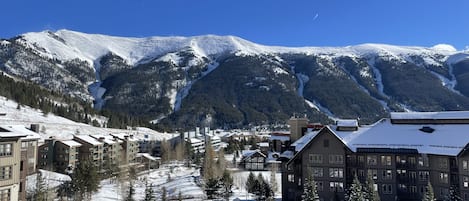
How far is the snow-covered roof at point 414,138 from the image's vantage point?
183 ft

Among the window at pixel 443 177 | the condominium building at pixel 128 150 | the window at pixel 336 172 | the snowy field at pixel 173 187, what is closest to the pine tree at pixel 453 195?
the window at pixel 443 177

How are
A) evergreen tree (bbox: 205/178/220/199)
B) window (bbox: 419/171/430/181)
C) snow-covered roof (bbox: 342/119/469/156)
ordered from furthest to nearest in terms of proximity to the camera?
evergreen tree (bbox: 205/178/220/199) < window (bbox: 419/171/430/181) < snow-covered roof (bbox: 342/119/469/156)

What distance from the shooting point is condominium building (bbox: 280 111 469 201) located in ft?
182

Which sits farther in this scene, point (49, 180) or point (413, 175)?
point (49, 180)

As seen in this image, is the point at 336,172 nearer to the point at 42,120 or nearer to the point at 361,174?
the point at 361,174

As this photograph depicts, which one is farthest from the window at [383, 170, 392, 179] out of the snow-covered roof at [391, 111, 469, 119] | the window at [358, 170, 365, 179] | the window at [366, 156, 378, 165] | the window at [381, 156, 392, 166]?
the snow-covered roof at [391, 111, 469, 119]

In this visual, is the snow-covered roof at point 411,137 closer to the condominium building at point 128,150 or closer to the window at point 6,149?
the window at point 6,149

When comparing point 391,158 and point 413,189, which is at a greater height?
point 391,158

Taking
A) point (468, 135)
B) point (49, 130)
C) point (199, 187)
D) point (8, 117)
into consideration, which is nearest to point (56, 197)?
point (199, 187)

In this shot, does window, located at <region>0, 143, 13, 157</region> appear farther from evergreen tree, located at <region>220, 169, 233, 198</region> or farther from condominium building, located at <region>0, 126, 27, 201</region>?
evergreen tree, located at <region>220, 169, 233, 198</region>

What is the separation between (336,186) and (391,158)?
828 centimetres

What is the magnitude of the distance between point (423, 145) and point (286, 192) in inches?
791

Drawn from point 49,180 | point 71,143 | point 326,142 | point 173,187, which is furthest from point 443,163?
point 71,143

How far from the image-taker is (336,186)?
6119 centimetres
